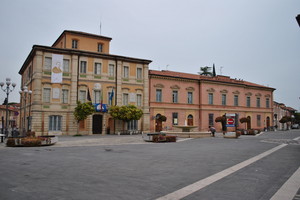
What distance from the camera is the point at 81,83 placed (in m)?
30.5

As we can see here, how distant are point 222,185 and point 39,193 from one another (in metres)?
4.79

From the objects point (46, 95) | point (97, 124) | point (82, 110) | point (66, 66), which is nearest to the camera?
point (82, 110)

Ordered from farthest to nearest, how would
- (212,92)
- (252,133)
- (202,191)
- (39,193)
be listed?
(212,92) < (252,133) < (202,191) < (39,193)

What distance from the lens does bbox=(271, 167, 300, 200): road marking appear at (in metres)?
5.99

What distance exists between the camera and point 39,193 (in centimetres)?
599

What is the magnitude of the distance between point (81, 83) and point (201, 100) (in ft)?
64.4

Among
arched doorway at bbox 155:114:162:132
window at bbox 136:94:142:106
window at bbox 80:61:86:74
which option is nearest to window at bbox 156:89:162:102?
arched doorway at bbox 155:114:162:132

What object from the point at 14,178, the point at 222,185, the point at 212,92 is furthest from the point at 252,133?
the point at 14,178

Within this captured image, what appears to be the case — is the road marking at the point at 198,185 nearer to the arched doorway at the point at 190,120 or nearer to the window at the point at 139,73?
the window at the point at 139,73

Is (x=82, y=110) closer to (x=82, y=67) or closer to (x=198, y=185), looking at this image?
(x=82, y=67)

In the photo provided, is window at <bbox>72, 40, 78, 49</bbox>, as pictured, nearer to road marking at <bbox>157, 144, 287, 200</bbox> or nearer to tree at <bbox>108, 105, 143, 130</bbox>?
tree at <bbox>108, 105, 143, 130</bbox>

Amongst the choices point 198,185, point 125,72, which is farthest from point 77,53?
point 198,185

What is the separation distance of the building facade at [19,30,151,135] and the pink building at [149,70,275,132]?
283 centimetres

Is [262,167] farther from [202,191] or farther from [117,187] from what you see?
[117,187]
